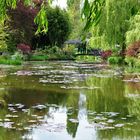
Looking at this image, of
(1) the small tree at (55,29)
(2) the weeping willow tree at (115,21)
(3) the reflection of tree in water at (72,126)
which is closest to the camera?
(3) the reflection of tree in water at (72,126)

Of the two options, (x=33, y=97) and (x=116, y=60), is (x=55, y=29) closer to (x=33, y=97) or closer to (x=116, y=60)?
(x=116, y=60)

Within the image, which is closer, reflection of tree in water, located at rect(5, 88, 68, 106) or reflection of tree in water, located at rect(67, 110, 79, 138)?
reflection of tree in water, located at rect(67, 110, 79, 138)

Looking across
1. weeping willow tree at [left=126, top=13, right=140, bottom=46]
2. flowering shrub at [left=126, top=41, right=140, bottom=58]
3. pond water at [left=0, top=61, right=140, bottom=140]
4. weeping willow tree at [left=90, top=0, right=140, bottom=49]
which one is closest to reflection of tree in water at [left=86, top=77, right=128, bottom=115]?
pond water at [left=0, top=61, right=140, bottom=140]

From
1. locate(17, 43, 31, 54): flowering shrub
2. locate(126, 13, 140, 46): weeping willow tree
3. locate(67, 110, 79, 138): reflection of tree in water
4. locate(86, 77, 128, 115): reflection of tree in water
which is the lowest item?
locate(86, 77, 128, 115): reflection of tree in water

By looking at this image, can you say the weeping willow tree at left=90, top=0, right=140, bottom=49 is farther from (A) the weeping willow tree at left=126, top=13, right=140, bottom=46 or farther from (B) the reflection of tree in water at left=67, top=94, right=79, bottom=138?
(B) the reflection of tree in water at left=67, top=94, right=79, bottom=138

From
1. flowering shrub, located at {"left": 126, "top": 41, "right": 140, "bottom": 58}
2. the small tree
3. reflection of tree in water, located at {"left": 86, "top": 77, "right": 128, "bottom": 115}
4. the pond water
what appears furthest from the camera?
the small tree

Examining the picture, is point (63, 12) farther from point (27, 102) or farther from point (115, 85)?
point (27, 102)

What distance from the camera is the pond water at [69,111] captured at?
764 cm

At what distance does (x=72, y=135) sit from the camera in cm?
760

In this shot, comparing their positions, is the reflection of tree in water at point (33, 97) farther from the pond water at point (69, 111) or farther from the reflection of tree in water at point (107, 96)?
the reflection of tree in water at point (107, 96)

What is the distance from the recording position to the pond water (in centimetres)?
764

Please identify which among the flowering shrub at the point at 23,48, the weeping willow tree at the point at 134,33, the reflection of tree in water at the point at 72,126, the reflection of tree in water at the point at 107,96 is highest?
the weeping willow tree at the point at 134,33

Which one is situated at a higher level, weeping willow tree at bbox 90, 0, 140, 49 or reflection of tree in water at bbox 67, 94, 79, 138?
weeping willow tree at bbox 90, 0, 140, 49

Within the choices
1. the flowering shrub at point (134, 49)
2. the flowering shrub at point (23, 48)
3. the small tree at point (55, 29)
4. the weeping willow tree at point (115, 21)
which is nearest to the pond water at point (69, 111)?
the flowering shrub at point (134, 49)
